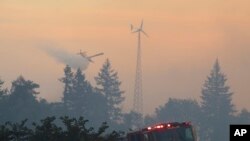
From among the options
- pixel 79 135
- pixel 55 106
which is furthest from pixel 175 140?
pixel 55 106

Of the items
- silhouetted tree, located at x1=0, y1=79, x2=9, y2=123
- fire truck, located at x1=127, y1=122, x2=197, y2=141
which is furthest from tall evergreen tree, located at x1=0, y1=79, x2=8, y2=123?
fire truck, located at x1=127, y1=122, x2=197, y2=141

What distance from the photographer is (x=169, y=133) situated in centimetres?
5409

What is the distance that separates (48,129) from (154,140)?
6345mm

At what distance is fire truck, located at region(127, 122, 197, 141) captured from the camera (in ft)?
176

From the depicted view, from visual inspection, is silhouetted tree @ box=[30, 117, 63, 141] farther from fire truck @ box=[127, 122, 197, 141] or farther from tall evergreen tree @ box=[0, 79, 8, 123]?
tall evergreen tree @ box=[0, 79, 8, 123]

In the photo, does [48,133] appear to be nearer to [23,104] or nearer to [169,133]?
[169,133]

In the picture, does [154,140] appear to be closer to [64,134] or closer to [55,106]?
[64,134]

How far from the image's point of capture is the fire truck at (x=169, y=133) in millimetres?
53594

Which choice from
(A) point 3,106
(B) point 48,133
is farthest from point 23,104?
(B) point 48,133

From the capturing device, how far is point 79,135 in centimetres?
5306

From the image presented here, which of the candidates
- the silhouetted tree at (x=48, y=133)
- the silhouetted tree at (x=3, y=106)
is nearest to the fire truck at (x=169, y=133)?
the silhouetted tree at (x=48, y=133)

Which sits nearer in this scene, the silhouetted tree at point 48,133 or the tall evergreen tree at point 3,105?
the silhouetted tree at point 48,133

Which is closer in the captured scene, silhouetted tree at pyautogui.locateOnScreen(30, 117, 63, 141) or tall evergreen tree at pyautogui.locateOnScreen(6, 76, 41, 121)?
silhouetted tree at pyautogui.locateOnScreen(30, 117, 63, 141)

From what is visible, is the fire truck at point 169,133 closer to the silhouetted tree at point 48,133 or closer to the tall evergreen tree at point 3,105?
the silhouetted tree at point 48,133
